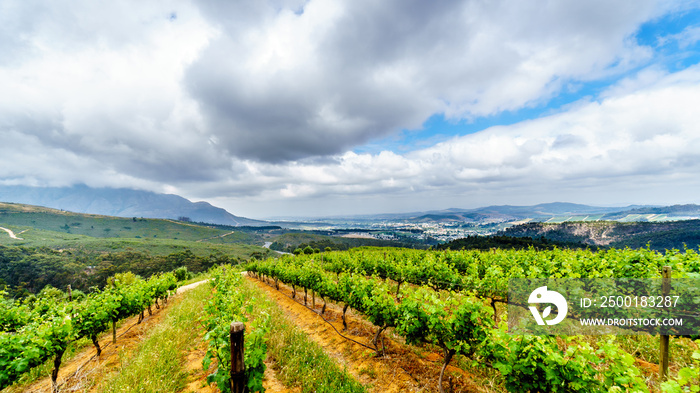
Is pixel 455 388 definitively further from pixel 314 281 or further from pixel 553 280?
pixel 314 281

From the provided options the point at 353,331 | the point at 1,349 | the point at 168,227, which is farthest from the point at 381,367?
the point at 168,227

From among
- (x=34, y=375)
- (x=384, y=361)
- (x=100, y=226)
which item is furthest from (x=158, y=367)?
(x=100, y=226)

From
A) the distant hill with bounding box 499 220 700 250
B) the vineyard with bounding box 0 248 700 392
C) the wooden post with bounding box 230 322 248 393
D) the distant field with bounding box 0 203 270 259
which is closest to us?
the vineyard with bounding box 0 248 700 392

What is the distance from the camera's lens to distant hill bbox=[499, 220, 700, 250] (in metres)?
57.7

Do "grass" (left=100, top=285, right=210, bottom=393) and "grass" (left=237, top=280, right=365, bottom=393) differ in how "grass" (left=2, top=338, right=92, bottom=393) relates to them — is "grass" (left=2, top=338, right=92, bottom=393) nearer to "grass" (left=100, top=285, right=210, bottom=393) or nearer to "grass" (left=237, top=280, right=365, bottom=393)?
"grass" (left=100, top=285, right=210, bottom=393)

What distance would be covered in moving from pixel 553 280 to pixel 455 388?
19.3 feet

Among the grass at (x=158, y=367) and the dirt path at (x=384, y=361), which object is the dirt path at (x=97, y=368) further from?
the dirt path at (x=384, y=361)

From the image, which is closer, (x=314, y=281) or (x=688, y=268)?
(x=688, y=268)

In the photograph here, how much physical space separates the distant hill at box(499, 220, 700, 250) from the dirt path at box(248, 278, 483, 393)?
254 ft

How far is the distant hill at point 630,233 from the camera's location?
189 feet

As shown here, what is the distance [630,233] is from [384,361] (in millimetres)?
116931

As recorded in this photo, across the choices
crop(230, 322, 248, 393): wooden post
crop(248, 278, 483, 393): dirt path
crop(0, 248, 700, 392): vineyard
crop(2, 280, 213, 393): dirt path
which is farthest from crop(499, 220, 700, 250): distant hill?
crop(2, 280, 213, 393): dirt path

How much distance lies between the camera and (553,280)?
8.68 metres

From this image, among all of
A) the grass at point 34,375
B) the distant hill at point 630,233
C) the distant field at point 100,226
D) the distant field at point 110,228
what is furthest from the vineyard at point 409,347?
the distant field at point 100,226
